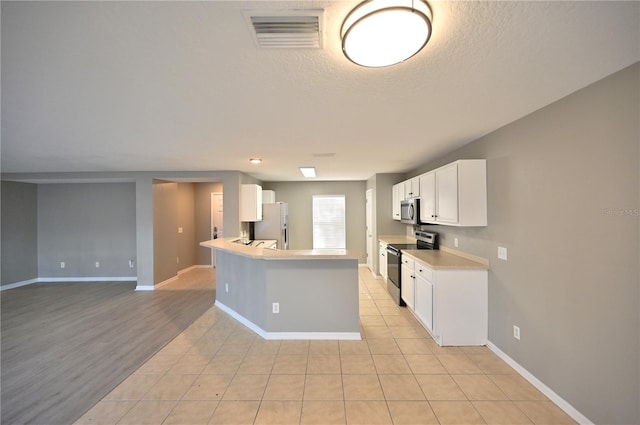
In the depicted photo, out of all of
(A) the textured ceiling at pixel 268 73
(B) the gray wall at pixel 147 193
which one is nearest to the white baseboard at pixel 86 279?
(B) the gray wall at pixel 147 193

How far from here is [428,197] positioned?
3701 millimetres

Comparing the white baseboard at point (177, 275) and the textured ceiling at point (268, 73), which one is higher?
the textured ceiling at point (268, 73)

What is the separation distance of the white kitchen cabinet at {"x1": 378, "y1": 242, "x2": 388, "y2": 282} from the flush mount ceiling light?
443 centimetres

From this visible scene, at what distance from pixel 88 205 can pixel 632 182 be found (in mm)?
8443

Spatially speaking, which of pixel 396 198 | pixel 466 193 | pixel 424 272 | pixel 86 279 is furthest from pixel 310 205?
pixel 86 279

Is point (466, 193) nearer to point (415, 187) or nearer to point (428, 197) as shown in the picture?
point (428, 197)

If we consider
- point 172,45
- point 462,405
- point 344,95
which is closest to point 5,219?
point 172,45

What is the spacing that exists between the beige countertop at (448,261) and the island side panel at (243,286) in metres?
2.07

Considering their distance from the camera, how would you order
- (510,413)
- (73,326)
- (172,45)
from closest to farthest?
1. (172,45)
2. (510,413)
3. (73,326)

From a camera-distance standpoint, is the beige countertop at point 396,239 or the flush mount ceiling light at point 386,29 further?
the beige countertop at point 396,239

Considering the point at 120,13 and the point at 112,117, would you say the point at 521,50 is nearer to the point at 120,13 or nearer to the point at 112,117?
the point at 120,13

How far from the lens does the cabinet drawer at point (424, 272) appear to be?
9.92 ft

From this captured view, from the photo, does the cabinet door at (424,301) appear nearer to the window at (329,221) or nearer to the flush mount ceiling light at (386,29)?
the flush mount ceiling light at (386,29)

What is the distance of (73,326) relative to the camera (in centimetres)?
351
